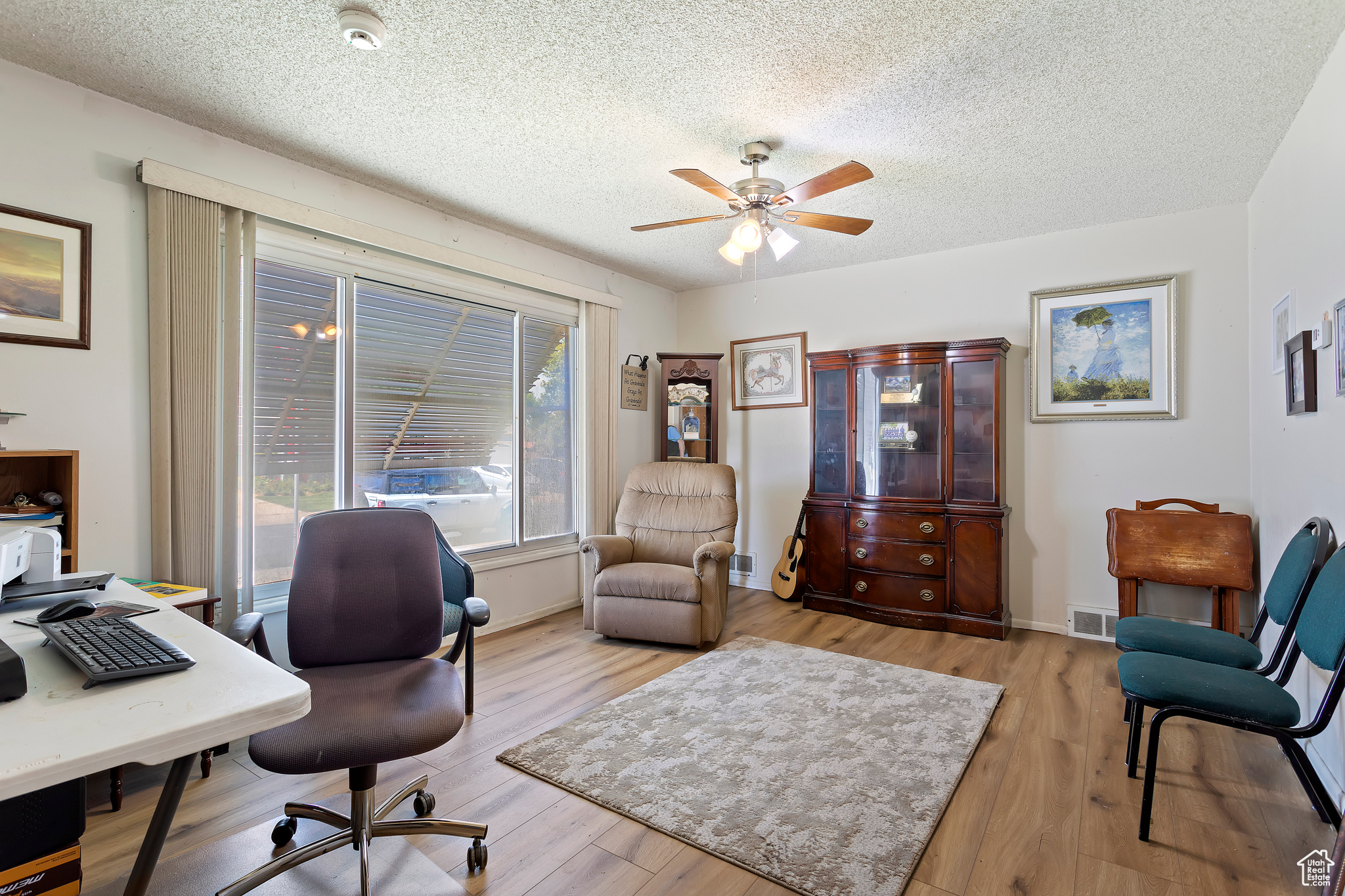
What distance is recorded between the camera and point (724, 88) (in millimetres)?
2295

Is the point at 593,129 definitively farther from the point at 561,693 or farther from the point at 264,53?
the point at 561,693

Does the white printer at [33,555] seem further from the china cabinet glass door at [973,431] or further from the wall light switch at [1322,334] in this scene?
the china cabinet glass door at [973,431]

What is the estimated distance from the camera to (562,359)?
14.7 feet

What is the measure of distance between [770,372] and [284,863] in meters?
4.25

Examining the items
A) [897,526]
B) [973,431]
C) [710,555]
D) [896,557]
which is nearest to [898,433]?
[973,431]

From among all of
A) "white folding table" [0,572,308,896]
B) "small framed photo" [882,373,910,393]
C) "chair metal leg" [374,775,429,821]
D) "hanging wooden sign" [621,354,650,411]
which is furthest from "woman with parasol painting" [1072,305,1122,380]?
"white folding table" [0,572,308,896]

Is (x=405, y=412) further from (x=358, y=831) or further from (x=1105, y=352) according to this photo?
(x=1105, y=352)

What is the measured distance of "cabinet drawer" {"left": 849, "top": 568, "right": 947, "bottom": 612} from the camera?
394 centimetres

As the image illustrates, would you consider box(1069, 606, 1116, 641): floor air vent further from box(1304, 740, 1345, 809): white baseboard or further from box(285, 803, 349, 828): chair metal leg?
box(285, 803, 349, 828): chair metal leg

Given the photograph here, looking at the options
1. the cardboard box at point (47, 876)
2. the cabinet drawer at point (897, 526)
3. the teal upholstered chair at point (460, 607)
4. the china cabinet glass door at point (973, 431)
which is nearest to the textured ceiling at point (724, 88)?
the china cabinet glass door at point (973, 431)

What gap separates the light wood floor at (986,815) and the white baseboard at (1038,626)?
0.98 meters

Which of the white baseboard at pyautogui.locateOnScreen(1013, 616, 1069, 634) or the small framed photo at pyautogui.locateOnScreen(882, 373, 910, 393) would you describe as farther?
the small framed photo at pyautogui.locateOnScreen(882, 373, 910, 393)

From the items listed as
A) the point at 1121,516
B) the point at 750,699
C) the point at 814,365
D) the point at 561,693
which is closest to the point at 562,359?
the point at 814,365

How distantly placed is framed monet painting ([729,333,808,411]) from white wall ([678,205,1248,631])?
3.2 inches
